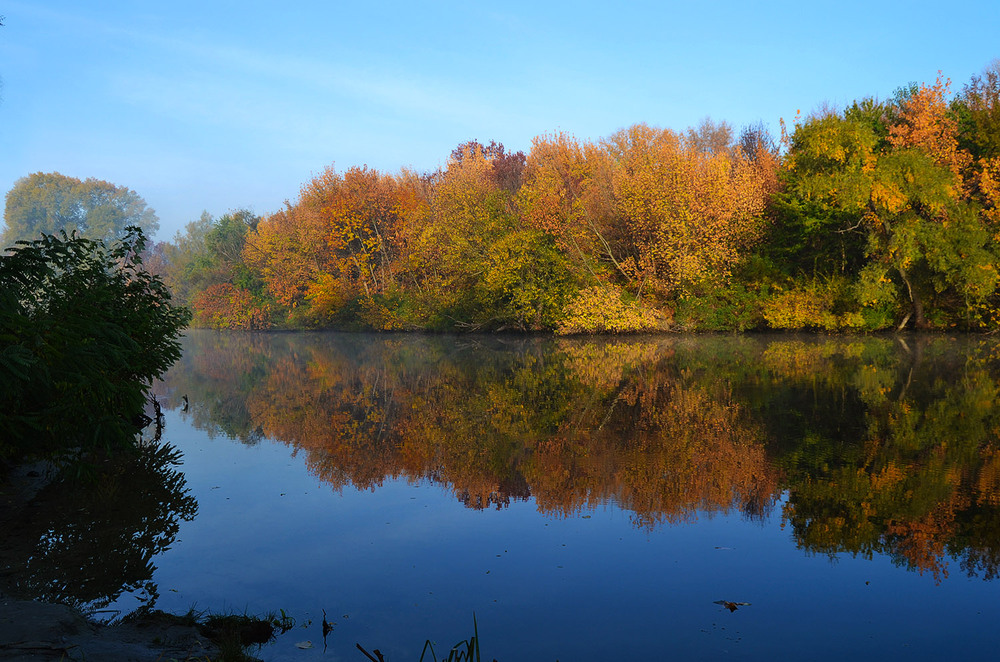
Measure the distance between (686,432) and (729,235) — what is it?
77.4ft

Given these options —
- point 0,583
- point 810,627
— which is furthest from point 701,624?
point 0,583

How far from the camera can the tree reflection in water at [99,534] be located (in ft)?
18.4

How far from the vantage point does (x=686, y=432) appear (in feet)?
36.7

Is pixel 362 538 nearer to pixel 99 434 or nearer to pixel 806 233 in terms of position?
pixel 99 434

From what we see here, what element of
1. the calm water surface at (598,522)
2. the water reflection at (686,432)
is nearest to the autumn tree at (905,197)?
the water reflection at (686,432)

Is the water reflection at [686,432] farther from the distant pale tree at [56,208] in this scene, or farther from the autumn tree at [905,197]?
the distant pale tree at [56,208]

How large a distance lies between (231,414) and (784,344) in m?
19.6

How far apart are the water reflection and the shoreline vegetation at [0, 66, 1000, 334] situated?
738 centimetres

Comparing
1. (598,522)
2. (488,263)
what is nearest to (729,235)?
(488,263)

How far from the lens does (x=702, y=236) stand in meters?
32.3

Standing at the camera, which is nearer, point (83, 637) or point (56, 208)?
point (83, 637)

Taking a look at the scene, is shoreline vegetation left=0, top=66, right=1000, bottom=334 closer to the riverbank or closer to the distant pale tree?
the riverbank

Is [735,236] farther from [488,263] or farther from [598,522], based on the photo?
[598,522]

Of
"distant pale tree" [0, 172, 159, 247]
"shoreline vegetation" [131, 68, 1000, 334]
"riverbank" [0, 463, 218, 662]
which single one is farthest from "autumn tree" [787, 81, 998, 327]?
"distant pale tree" [0, 172, 159, 247]
